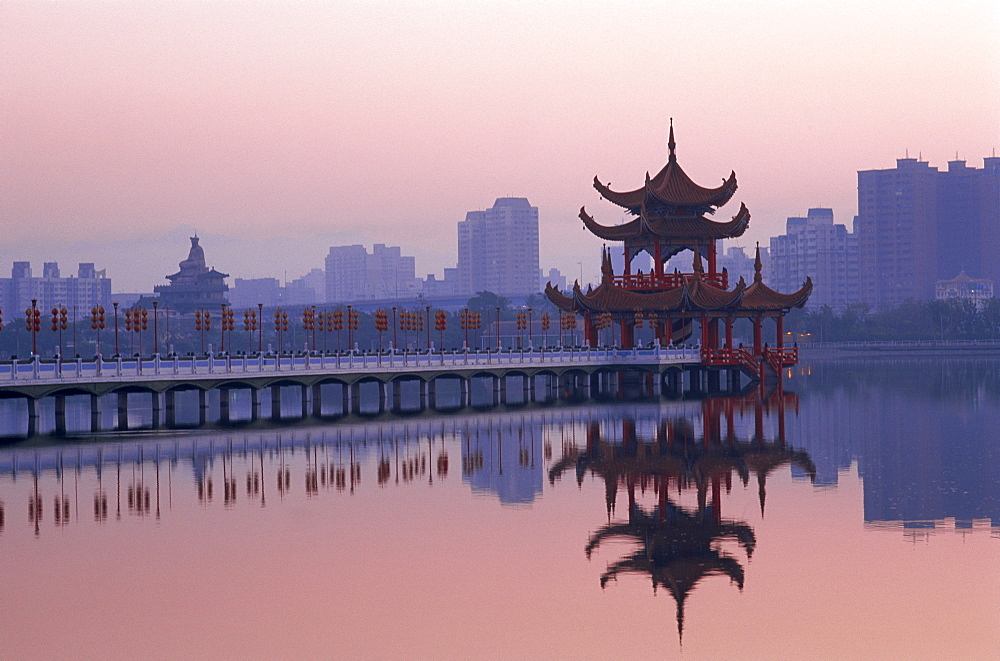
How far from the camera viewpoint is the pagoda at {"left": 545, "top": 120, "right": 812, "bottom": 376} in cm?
7544

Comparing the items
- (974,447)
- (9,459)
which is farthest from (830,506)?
(9,459)

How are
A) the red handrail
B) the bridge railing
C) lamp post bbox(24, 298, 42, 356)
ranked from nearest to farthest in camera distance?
1. the bridge railing
2. lamp post bbox(24, 298, 42, 356)
3. the red handrail

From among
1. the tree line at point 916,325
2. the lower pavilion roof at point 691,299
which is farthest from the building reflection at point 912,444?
the tree line at point 916,325

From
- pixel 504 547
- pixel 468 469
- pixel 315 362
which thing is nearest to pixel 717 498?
pixel 504 547

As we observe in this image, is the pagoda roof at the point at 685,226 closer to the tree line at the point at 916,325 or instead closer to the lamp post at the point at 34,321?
the lamp post at the point at 34,321

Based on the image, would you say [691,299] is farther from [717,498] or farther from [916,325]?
[916,325]

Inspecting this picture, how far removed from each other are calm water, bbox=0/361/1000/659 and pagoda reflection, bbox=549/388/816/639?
11 cm

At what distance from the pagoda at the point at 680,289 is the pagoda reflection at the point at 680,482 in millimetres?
13912

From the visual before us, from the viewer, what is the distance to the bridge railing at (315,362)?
54.5 m

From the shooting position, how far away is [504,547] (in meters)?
28.2

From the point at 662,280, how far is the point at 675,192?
5.13 m

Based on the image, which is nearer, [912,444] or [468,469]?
[468,469]

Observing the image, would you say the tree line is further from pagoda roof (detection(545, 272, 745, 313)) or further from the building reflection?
pagoda roof (detection(545, 272, 745, 313))

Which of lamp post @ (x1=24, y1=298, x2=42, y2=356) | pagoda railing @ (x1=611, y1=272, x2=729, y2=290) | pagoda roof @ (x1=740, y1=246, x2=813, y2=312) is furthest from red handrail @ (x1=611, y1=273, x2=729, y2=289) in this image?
lamp post @ (x1=24, y1=298, x2=42, y2=356)
